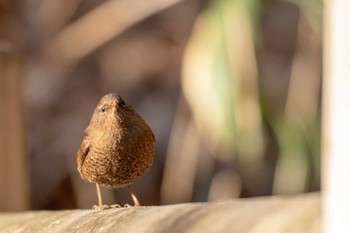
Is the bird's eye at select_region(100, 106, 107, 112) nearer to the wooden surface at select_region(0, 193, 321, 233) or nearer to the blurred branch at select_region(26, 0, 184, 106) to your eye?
the wooden surface at select_region(0, 193, 321, 233)

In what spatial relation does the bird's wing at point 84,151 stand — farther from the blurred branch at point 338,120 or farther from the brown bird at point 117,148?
the blurred branch at point 338,120

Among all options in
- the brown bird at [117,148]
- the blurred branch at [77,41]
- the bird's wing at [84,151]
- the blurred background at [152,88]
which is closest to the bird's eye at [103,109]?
the brown bird at [117,148]

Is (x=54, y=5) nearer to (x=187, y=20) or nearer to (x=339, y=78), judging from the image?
(x=187, y=20)

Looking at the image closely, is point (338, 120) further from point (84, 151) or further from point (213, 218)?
point (84, 151)

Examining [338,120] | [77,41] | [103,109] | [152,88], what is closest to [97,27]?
[77,41]

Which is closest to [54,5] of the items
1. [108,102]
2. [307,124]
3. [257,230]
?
[307,124]

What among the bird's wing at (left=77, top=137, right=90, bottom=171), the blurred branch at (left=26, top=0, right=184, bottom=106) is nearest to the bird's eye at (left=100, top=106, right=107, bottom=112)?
the bird's wing at (left=77, top=137, right=90, bottom=171)
